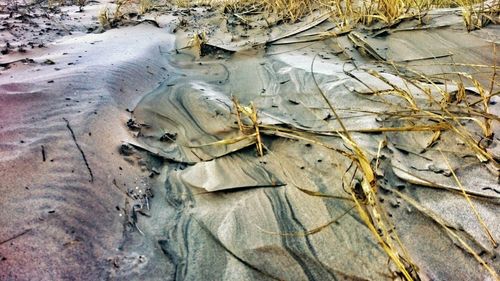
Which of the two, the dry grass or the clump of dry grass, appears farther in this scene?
the clump of dry grass

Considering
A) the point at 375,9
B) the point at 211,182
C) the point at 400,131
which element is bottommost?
the point at 211,182

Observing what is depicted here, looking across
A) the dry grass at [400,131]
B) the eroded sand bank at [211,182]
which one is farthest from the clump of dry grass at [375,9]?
the dry grass at [400,131]

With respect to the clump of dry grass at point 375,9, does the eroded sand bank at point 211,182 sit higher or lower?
lower

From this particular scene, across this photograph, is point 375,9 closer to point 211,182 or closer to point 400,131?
point 400,131

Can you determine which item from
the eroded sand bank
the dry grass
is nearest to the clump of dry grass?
the eroded sand bank

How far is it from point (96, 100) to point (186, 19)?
8.39 feet

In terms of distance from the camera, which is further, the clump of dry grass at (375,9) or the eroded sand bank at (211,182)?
the clump of dry grass at (375,9)

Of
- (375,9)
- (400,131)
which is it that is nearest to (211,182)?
(400,131)

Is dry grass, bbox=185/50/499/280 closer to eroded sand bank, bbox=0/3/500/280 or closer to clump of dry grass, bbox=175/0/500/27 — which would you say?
eroded sand bank, bbox=0/3/500/280

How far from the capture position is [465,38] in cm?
249

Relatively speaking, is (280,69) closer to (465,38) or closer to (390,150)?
(390,150)

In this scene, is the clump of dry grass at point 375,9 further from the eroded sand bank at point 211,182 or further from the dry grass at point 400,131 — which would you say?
the dry grass at point 400,131

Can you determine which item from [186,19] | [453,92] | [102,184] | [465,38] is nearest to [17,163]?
[102,184]

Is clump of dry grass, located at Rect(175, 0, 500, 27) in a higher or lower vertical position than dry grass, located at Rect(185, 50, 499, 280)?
higher
